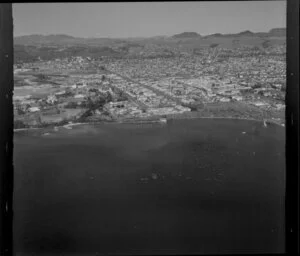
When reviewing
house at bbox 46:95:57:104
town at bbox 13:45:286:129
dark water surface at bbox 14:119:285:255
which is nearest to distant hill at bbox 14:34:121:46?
town at bbox 13:45:286:129

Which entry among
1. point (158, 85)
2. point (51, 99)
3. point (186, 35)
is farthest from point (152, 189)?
point (186, 35)

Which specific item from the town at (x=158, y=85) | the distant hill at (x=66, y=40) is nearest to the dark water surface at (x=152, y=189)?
the town at (x=158, y=85)

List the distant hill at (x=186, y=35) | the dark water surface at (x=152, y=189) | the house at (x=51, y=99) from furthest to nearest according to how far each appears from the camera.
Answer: the distant hill at (x=186, y=35), the house at (x=51, y=99), the dark water surface at (x=152, y=189)

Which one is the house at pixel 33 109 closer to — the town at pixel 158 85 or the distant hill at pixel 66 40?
the town at pixel 158 85

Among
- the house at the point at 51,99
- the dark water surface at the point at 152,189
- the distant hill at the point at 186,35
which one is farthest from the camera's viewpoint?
the distant hill at the point at 186,35

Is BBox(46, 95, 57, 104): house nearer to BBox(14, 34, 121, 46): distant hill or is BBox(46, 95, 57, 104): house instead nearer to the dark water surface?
the dark water surface

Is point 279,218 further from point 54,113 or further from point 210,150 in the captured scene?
point 54,113

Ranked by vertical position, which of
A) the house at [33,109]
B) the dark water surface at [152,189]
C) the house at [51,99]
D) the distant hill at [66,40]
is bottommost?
the dark water surface at [152,189]
